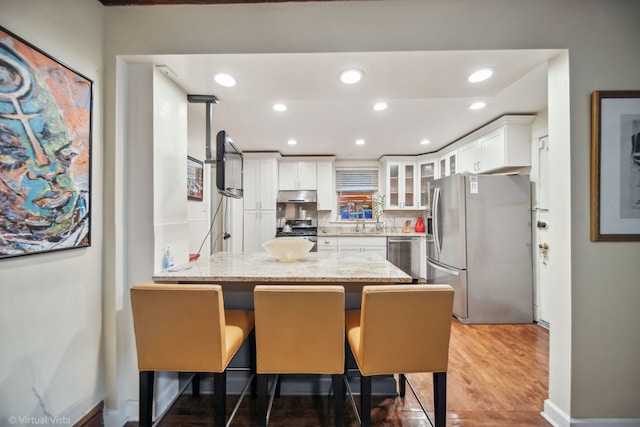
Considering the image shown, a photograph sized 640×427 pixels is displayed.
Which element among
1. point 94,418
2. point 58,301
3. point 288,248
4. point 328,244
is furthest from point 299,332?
point 328,244

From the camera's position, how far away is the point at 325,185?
4.84 meters

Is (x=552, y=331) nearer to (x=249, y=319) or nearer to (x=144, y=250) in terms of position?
(x=249, y=319)

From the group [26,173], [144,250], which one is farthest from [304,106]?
[26,173]

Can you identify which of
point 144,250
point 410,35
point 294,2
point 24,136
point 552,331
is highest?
point 294,2

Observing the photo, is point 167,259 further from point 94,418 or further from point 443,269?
point 443,269

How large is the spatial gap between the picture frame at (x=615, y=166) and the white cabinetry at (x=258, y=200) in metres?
3.93

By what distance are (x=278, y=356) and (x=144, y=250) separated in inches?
41.0

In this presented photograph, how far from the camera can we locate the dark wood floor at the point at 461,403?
1.57 meters

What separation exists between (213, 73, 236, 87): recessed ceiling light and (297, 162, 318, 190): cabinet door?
3.03 m

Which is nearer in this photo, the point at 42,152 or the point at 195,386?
the point at 42,152

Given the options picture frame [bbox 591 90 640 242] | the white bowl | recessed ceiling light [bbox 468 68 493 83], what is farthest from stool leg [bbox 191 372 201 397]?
recessed ceiling light [bbox 468 68 493 83]

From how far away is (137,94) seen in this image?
1576mm

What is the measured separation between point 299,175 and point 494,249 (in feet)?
10.6

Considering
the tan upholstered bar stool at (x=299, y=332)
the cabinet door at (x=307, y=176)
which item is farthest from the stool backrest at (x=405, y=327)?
the cabinet door at (x=307, y=176)
